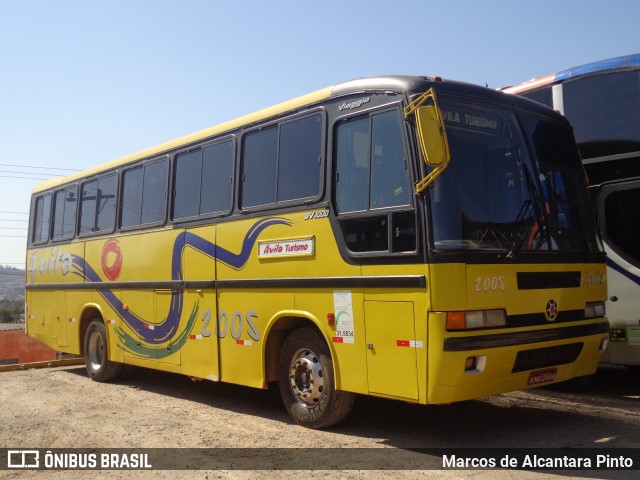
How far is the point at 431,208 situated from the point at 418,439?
234 cm

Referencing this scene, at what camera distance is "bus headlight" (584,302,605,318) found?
7164 mm

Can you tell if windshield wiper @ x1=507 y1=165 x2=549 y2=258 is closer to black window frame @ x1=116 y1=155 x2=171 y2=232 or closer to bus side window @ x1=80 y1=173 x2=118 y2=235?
black window frame @ x1=116 y1=155 x2=171 y2=232

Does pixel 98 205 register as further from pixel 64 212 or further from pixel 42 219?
pixel 42 219

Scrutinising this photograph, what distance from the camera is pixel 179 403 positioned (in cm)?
957

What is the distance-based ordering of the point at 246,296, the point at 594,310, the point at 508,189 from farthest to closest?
1. the point at 246,296
2. the point at 594,310
3. the point at 508,189

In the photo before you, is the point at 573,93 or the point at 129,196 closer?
the point at 573,93

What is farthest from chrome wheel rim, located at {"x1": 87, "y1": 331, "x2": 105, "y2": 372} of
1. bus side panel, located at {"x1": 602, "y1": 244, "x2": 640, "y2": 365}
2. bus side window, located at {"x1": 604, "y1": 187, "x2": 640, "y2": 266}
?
bus side window, located at {"x1": 604, "y1": 187, "x2": 640, "y2": 266}

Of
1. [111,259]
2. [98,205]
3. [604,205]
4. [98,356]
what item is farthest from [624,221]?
[98,356]

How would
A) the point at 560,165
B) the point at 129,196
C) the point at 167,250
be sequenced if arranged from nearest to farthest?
the point at 560,165 → the point at 167,250 → the point at 129,196

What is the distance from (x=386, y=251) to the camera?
253 inches

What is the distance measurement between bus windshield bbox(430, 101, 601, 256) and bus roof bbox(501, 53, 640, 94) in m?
2.24

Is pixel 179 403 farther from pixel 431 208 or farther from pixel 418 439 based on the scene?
pixel 431 208

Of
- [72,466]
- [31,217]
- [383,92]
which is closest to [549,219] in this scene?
[383,92]

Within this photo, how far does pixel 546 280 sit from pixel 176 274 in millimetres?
5053
